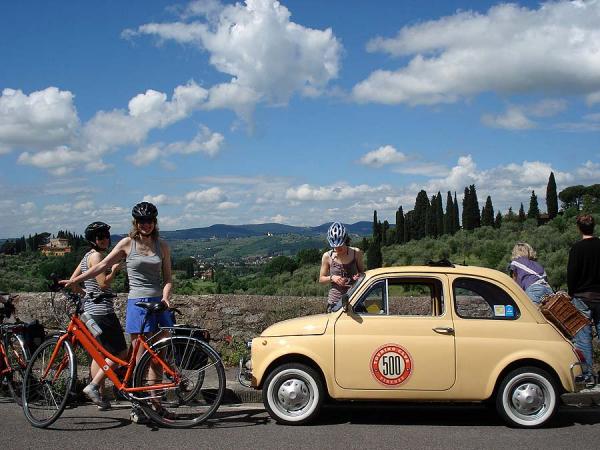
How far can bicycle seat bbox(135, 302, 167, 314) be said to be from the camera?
21.5 ft

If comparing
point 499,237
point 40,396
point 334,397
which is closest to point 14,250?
point 40,396

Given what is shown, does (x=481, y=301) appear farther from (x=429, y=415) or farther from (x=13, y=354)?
(x=13, y=354)

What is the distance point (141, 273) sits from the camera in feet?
22.4

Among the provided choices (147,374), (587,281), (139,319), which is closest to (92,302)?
(139,319)

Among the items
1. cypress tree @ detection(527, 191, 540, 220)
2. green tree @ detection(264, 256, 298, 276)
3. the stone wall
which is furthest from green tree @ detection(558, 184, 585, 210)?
the stone wall

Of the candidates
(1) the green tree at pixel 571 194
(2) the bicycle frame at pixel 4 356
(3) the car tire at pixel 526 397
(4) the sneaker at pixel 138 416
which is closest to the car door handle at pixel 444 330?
(3) the car tire at pixel 526 397

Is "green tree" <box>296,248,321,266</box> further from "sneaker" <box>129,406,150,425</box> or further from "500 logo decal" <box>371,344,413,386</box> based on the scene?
"500 logo decal" <box>371,344,413,386</box>

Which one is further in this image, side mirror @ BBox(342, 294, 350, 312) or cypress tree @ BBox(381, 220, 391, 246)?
cypress tree @ BBox(381, 220, 391, 246)

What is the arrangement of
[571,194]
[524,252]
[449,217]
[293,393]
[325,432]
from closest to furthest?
[325,432] → [293,393] → [524,252] → [449,217] → [571,194]

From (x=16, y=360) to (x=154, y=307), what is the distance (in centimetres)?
223

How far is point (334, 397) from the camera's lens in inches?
257

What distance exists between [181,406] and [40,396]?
1.55 meters

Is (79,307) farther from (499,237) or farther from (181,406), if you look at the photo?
(499,237)

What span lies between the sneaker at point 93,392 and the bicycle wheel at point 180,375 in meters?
0.57
